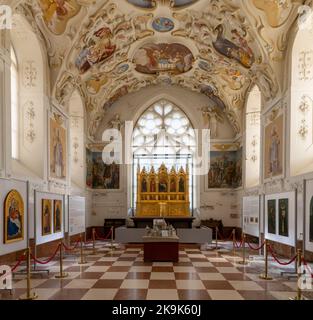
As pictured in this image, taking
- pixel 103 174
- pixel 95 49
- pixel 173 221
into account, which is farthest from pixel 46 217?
pixel 103 174

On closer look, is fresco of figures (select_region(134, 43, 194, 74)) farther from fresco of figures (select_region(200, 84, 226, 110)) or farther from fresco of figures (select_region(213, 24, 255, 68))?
fresco of figures (select_region(213, 24, 255, 68))

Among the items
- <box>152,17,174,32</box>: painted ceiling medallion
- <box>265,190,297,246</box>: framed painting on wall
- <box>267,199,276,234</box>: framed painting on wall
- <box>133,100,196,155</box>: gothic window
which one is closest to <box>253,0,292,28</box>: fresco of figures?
<box>152,17,174,32</box>: painted ceiling medallion

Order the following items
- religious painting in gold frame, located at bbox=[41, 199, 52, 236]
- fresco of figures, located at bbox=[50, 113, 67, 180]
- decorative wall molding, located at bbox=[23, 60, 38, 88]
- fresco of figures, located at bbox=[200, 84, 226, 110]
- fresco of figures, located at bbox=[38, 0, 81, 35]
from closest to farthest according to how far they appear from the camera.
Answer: fresco of figures, located at bbox=[38, 0, 81, 35] → religious painting in gold frame, located at bbox=[41, 199, 52, 236] → decorative wall molding, located at bbox=[23, 60, 38, 88] → fresco of figures, located at bbox=[50, 113, 67, 180] → fresco of figures, located at bbox=[200, 84, 226, 110]

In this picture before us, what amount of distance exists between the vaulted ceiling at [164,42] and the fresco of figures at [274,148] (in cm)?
132

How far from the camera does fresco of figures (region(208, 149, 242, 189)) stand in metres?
21.6

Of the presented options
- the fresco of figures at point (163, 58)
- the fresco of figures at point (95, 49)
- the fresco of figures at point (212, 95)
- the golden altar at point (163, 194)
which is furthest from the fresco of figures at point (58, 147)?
the fresco of figures at point (212, 95)

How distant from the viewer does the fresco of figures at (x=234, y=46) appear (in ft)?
47.3

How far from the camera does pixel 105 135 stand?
73.4ft

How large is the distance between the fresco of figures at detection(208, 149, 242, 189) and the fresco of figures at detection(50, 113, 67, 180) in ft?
32.0

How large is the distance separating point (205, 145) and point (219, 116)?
212 cm

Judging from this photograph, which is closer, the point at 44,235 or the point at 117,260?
the point at 117,260

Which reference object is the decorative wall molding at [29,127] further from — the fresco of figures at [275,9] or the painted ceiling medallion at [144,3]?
the fresco of figures at [275,9]

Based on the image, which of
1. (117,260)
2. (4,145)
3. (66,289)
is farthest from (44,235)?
(66,289)

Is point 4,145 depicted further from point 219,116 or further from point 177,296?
point 219,116
